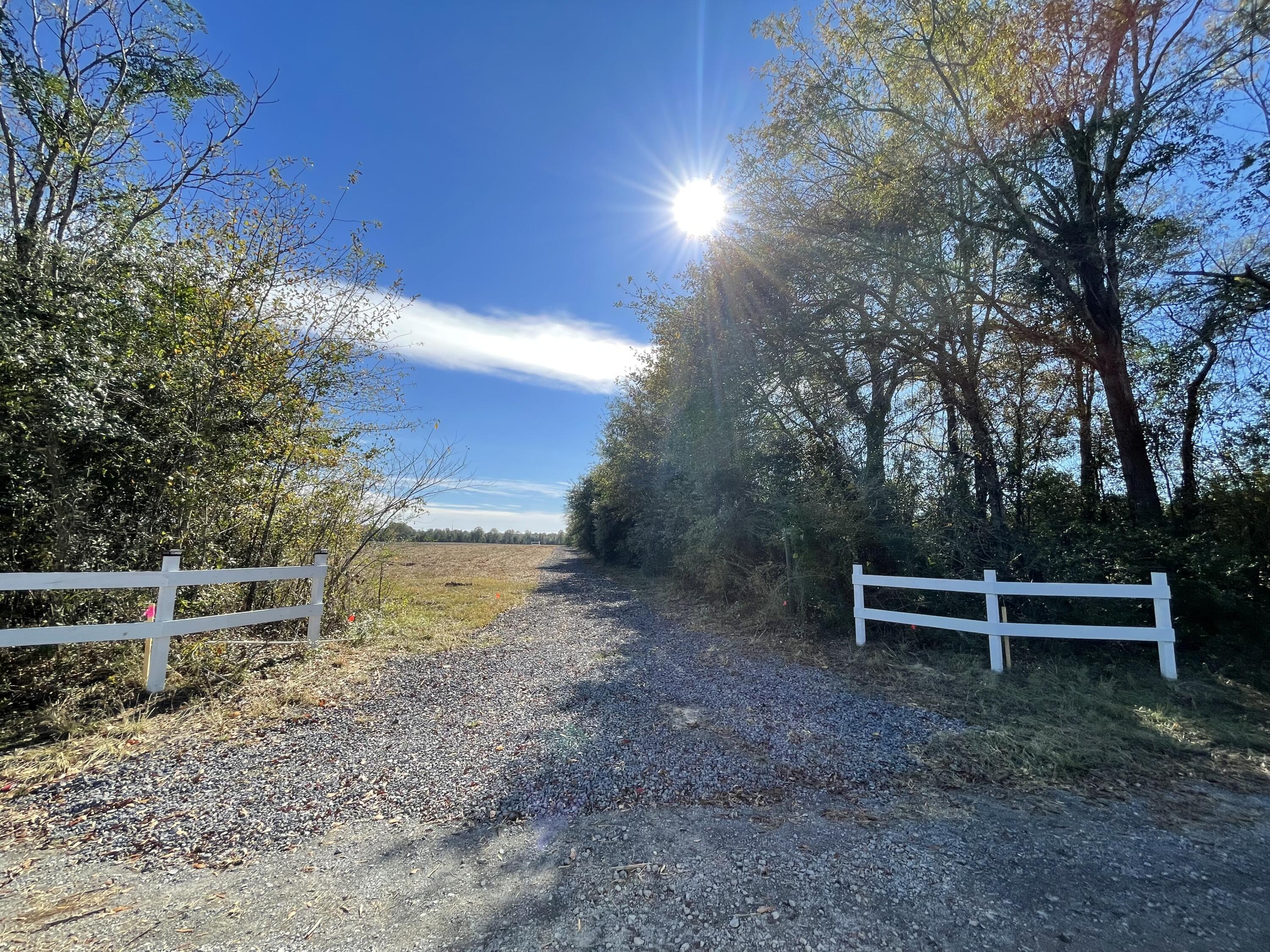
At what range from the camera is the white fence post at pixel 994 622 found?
16.9ft

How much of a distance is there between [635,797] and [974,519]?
19.7 ft

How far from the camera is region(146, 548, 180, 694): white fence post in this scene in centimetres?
418

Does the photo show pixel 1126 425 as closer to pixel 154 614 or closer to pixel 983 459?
pixel 983 459

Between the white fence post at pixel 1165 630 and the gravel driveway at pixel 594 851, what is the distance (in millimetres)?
2372

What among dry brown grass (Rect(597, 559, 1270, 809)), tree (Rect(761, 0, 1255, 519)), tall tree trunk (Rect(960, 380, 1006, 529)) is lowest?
dry brown grass (Rect(597, 559, 1270, 809))

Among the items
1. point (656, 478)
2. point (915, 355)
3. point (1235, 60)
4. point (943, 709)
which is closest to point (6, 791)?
point (943, 709)

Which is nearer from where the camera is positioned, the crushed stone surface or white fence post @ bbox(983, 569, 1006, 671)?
the crushed stone surface

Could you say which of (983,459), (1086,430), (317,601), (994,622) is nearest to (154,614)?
(317,601)

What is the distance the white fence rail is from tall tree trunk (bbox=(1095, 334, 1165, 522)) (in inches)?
91.4

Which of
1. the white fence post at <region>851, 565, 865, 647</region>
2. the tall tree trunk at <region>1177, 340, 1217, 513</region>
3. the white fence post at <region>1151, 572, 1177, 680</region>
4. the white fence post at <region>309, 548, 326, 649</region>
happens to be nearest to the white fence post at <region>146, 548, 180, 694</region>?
the white fence post at <region>309, 548, 326, 649</region>

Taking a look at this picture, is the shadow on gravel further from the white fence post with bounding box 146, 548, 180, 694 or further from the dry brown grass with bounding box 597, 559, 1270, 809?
the white fence post with bounding box 146, 548, 180, 694

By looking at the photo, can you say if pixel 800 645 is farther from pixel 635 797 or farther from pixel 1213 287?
pixel 1213 287

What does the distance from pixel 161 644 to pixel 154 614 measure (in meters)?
0.26

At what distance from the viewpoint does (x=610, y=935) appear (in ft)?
6.14
